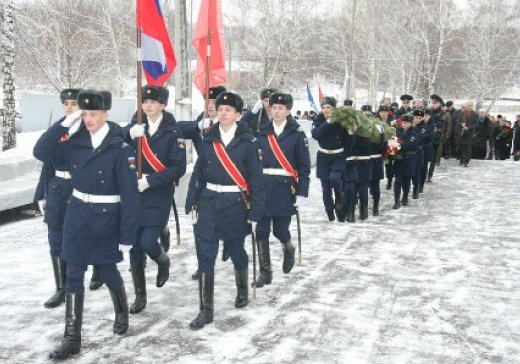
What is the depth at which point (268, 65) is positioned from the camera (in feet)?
131

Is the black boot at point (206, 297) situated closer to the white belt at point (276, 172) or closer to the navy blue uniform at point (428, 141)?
the white belt at point (276, 172)

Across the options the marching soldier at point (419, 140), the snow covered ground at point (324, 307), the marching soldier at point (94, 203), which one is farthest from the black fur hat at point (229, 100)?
the marching soldier at point (419, 140)

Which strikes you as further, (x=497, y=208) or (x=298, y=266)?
(x=497, y=208)

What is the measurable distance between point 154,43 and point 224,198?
223 centimetres

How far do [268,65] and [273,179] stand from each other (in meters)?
33.8

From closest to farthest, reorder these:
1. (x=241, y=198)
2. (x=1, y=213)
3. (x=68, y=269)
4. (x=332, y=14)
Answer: (x=68, y=269)
(x=241, y=198)
(x=1, y=213)
(x=332, y=14)

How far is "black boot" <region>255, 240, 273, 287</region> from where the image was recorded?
269 inches

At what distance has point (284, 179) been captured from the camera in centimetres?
708

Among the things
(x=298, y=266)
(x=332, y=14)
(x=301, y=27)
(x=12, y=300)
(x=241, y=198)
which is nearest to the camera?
(x=241, y=198)

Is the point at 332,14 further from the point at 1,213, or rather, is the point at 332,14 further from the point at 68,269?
the point at 68,269

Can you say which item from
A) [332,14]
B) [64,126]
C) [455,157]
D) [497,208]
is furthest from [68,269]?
[332,14]

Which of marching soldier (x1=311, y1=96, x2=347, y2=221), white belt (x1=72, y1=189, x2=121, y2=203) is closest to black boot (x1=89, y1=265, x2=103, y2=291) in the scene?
white belt (x1=72, y1=189, x2=121, y2=203)

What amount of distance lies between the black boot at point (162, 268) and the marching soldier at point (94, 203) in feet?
4.43

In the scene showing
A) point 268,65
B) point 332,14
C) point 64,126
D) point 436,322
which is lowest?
point 436,322
